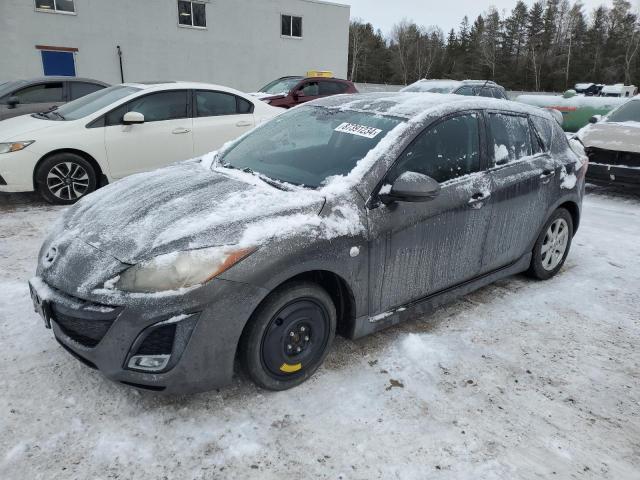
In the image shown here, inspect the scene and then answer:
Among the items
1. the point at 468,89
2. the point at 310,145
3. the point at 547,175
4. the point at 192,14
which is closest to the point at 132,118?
the point at 310,145

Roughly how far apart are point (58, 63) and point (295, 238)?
20.0 metres

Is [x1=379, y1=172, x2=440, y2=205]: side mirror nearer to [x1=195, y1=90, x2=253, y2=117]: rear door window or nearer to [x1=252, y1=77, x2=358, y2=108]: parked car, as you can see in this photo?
[x1=195, y1=90, x2=253, y2=117]: rear door window

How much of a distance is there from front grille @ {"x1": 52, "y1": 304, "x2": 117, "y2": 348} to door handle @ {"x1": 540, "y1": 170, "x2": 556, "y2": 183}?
3339 millimetres

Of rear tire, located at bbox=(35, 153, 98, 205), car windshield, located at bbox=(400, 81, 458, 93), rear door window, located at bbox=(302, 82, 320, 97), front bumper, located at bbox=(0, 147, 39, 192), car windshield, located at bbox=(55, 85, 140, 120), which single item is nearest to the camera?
front bumper, located at bbox=(0, 147, 39, 192)

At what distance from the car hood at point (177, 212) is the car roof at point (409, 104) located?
3.17 feet

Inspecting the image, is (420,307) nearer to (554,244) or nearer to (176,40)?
(554,244)

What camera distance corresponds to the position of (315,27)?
25219 mm

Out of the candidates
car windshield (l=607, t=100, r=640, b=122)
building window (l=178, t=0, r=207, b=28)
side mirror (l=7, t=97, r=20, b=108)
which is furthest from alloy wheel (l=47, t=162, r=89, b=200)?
building window (l=178, t=0, r=207, b=28)

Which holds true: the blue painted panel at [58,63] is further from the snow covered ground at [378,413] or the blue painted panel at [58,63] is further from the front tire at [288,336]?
the front tire at [288,336]

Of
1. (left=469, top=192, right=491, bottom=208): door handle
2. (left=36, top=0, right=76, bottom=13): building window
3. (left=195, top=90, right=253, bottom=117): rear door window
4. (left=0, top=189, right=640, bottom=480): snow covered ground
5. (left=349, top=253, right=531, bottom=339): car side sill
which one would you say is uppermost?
(left=36, top=0, right=76, bottom=13): building window

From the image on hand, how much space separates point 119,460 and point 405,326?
2.05 meters

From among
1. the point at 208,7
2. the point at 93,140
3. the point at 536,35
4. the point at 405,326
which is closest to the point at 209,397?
the point at 405,326

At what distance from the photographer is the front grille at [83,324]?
2357 millimetres

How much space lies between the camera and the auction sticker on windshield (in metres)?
3.22
